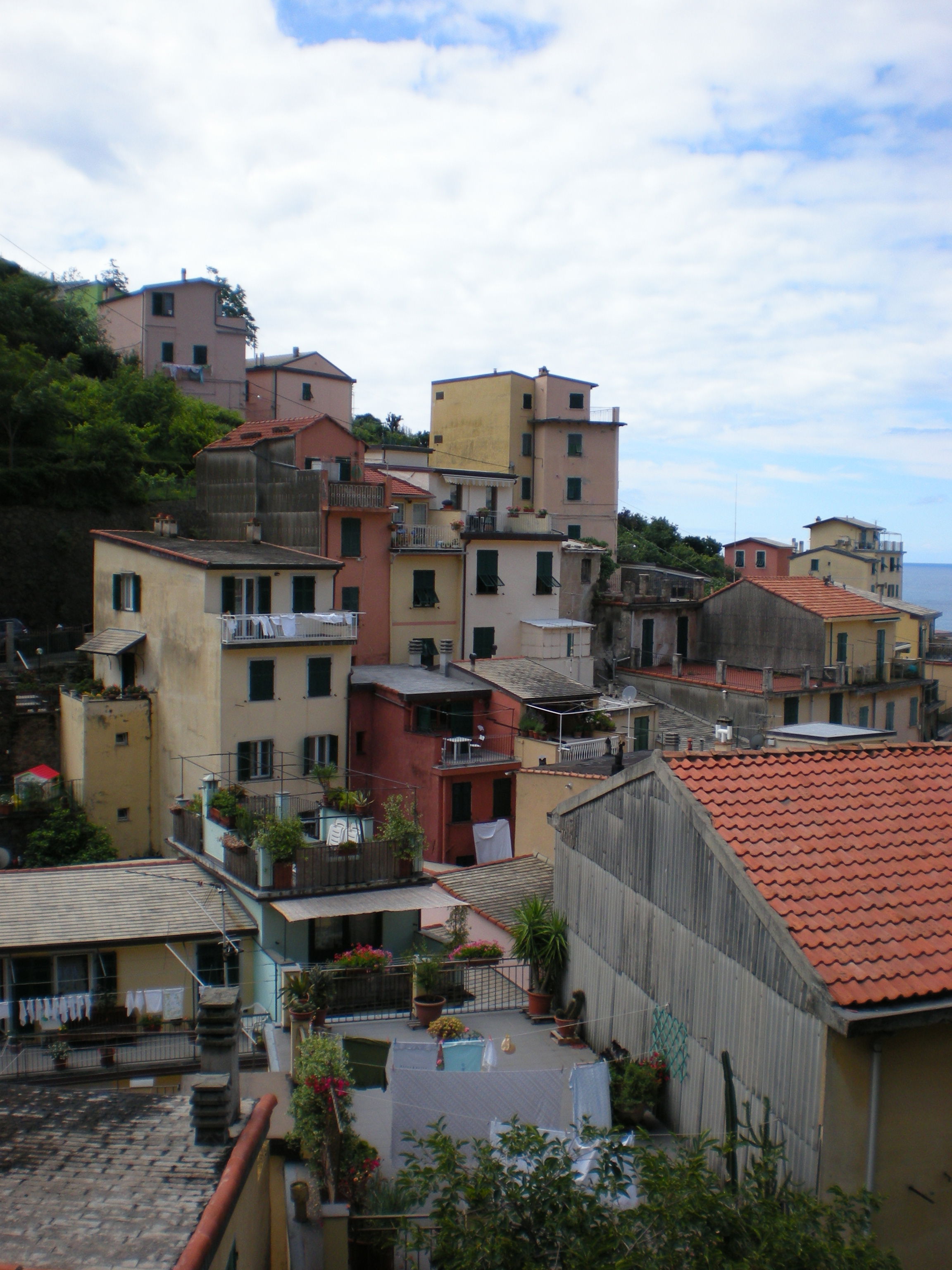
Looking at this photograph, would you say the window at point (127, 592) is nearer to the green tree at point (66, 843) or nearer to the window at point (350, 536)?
the green tree at point (66, 843)

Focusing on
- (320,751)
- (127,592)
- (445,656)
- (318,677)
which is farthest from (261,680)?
(445,656)

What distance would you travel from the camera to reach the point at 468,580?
A: 39.1 metres

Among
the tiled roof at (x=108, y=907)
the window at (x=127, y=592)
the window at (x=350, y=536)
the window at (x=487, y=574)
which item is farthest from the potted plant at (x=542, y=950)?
the window at (x=487, y=574)

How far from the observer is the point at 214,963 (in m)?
19.2

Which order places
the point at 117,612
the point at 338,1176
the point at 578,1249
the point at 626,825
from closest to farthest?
the point at 578,1249, the point at 338,1176, the point at 626,825, the point at 117,612

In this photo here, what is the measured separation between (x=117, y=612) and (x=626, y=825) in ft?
77.4

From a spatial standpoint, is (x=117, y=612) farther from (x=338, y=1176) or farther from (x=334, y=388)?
(x=334, y=388)

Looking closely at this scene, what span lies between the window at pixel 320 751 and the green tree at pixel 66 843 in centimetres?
596

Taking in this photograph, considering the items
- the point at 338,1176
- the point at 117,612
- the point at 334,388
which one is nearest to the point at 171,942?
the point at 338,1176

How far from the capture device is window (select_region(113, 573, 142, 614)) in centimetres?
3177

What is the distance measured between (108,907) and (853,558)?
210 ft

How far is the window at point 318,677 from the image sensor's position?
30406 millimetres

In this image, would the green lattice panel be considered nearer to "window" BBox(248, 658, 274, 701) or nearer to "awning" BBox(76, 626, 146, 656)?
"window" BBox(248, 658, 274, 701)

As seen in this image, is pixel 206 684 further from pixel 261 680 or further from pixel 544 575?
pixel 544 575
